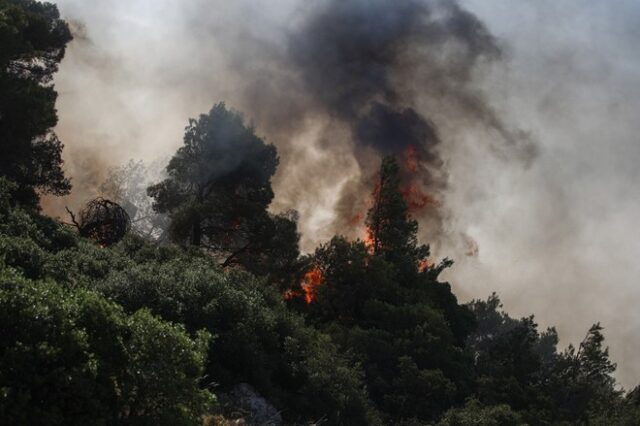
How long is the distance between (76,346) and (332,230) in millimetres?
57015

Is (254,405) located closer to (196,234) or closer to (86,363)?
(86,363)

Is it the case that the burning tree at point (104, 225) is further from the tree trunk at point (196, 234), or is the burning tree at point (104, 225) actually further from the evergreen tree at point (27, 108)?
the tree trunk at point (196, 234)

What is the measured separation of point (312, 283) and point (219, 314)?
21.8m

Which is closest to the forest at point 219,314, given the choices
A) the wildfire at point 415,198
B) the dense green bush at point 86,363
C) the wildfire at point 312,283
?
the dense green bush at point 86,363

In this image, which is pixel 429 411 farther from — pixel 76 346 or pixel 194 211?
pixel 76 346

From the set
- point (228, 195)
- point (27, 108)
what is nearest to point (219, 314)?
point (228, 195)

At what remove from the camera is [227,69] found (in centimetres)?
8775

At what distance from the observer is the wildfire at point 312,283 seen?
157 ft

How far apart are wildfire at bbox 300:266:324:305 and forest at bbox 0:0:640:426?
0.17 metres

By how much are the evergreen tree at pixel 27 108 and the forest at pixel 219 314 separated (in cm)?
11

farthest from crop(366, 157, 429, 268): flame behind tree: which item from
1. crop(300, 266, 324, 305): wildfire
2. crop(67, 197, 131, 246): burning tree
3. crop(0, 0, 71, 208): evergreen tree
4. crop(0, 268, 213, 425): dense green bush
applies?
crop(0, 268, 213, 425): dense green bush

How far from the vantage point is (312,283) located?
161 feet

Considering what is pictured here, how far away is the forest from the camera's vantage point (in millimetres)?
14977

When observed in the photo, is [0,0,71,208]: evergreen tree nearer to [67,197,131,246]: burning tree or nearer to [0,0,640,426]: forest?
[0,0,640,426]: forest
